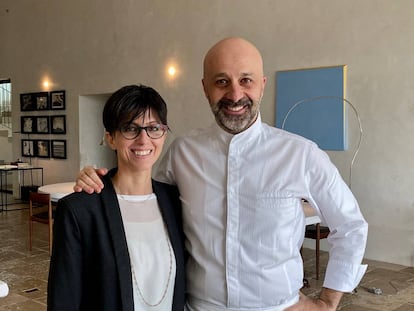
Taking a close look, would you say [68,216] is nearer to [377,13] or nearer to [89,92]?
[377,13]

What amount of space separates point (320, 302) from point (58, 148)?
10326 millimetres

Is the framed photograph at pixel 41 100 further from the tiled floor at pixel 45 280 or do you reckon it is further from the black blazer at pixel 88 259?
the black blazer at pixel 88 259


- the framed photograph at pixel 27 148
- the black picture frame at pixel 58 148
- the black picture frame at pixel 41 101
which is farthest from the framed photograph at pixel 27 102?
the black picture frame at pixel 58 148

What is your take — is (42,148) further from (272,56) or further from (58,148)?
(272,56)

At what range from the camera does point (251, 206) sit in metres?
1.73

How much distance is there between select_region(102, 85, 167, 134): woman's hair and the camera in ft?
5.42

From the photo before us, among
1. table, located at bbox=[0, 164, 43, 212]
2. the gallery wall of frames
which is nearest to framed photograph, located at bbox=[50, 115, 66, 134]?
the gallery wall of frames

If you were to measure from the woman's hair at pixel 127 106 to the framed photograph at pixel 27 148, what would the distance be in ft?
36.9

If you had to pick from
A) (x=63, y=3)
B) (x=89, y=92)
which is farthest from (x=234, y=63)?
(x=63, y=3)

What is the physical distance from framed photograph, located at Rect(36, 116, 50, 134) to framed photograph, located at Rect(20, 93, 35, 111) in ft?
1.20

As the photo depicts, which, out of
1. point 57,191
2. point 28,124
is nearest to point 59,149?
point 28,124

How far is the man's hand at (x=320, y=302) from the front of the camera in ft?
5.88

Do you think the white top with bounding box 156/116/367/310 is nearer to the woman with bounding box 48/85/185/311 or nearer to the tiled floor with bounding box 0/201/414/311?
the woman with bounding box 48/85/185/311

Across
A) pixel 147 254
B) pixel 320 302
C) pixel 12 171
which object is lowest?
pixel 12 171
